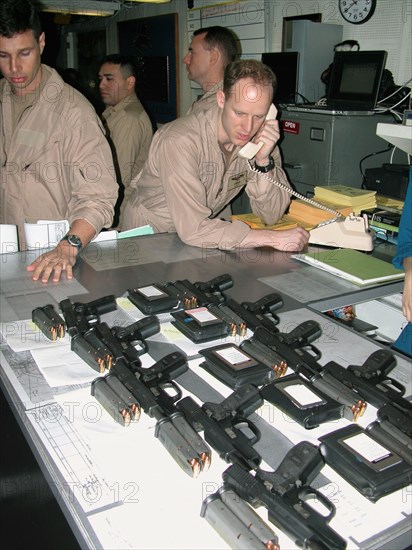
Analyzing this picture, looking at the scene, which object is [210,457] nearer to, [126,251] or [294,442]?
[294,442]

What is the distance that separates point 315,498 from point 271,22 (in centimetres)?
451

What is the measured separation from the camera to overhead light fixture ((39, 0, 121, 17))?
6168 mm

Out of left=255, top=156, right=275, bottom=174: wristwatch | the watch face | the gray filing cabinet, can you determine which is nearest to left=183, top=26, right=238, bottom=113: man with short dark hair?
the gray filing cabinet

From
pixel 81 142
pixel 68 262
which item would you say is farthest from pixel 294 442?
pixel 81 142

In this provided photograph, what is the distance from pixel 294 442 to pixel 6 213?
1727 millimetres

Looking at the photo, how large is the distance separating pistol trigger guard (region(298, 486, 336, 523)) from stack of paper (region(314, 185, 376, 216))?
172 cm

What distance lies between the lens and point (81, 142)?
2.12 metres

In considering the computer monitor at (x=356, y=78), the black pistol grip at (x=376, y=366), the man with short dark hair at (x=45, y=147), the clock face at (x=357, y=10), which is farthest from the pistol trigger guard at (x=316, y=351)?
the clock face at (x=357, y=10)

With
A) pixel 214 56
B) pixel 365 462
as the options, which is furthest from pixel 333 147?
pixel 365 462

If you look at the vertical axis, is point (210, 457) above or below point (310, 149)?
below

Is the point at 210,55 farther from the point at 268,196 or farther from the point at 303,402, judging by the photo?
the point at 303,402

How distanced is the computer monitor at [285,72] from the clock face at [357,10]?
1.72 ft

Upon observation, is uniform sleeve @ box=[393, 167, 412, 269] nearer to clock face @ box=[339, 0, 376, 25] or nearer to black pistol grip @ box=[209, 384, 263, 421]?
black pistol grip @ box=[209, 384, 263, 421]

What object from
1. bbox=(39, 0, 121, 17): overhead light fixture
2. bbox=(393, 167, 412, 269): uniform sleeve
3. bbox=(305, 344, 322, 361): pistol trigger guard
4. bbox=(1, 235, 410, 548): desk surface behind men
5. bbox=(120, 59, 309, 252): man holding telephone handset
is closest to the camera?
bbox=(1, 235, 410, 548): desk surface behind men
